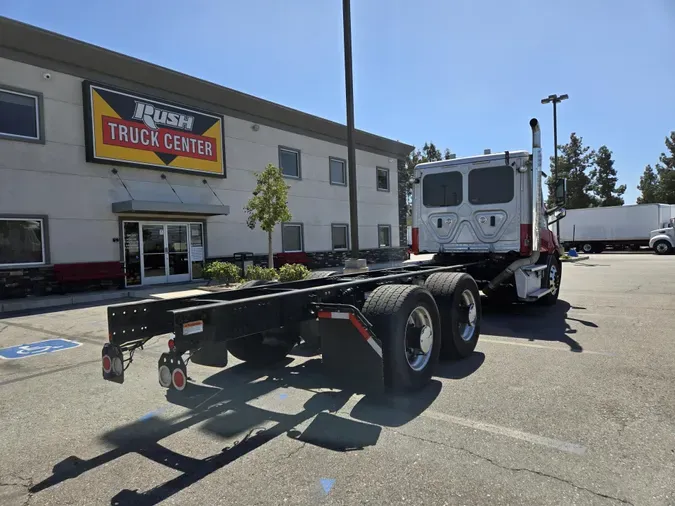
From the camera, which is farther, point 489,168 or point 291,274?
point 291,274

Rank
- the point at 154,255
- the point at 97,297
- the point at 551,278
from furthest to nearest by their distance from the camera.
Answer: the point at 154,255 < the point at 97,297 < the point at 551,278

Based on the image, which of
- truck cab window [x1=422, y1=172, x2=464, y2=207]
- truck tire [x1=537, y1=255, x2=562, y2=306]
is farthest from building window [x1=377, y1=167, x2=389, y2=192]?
truck cab window [x1=422, y1=172, x2=464, y2=207]

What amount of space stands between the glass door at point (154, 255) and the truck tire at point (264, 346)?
10.9m

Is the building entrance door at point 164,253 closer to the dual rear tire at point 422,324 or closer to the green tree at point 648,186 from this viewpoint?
the dual rear tire at point 422,324

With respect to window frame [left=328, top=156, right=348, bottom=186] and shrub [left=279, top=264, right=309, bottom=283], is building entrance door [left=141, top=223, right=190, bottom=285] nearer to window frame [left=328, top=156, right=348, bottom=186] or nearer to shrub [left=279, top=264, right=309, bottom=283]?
shrub [left=279, top=264, right=309, bottom=283]

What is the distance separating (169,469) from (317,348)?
2242 mm

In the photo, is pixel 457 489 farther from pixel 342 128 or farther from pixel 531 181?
pixel 342 128

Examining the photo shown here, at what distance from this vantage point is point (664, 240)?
99.3 feet

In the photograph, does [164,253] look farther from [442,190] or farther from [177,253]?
[442,190]

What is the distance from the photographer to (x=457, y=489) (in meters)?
2.83

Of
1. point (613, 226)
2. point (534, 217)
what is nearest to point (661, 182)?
point (613, 226)

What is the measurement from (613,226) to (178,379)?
38.2 m

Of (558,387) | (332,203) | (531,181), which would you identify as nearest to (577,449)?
(558,387)

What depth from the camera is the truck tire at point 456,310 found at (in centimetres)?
564
